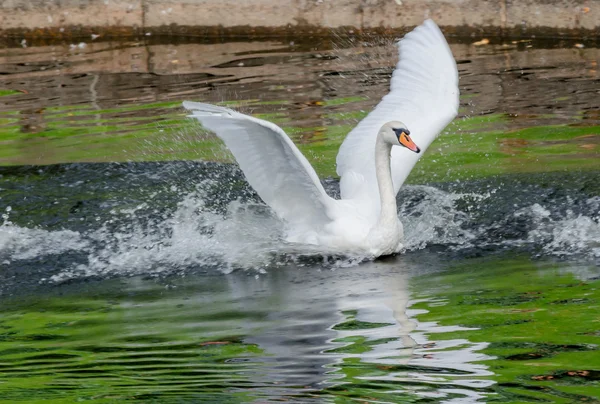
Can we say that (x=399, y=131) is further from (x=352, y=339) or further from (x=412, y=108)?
(x=352, y=339)

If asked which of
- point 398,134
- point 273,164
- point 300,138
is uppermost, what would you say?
point 398,134

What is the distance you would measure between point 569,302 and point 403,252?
198 centimetres

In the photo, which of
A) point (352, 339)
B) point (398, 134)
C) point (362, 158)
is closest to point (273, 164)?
point (398, 134)

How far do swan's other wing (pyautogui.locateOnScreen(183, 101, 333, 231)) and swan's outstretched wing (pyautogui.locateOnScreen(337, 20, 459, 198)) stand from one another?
71 cm

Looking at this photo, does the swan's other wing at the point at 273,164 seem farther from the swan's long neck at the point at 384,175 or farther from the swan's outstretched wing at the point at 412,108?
the swan's outstretched wing at the point at 412,108


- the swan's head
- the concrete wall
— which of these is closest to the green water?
the swan's head

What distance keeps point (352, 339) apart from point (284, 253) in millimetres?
2425

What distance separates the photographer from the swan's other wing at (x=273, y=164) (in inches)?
284

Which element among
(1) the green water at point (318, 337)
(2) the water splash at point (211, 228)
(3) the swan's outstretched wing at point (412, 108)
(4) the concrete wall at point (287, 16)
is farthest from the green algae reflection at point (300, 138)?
(4) the concrete wall at point (287, 16)

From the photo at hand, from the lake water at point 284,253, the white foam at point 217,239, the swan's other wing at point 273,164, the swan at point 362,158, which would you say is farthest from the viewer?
the white foam at point 217,239

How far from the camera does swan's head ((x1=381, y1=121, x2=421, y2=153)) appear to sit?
8.01 m

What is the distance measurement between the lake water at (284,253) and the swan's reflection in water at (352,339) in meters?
0.02

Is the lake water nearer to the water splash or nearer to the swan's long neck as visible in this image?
the water splash

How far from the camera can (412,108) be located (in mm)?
9156
